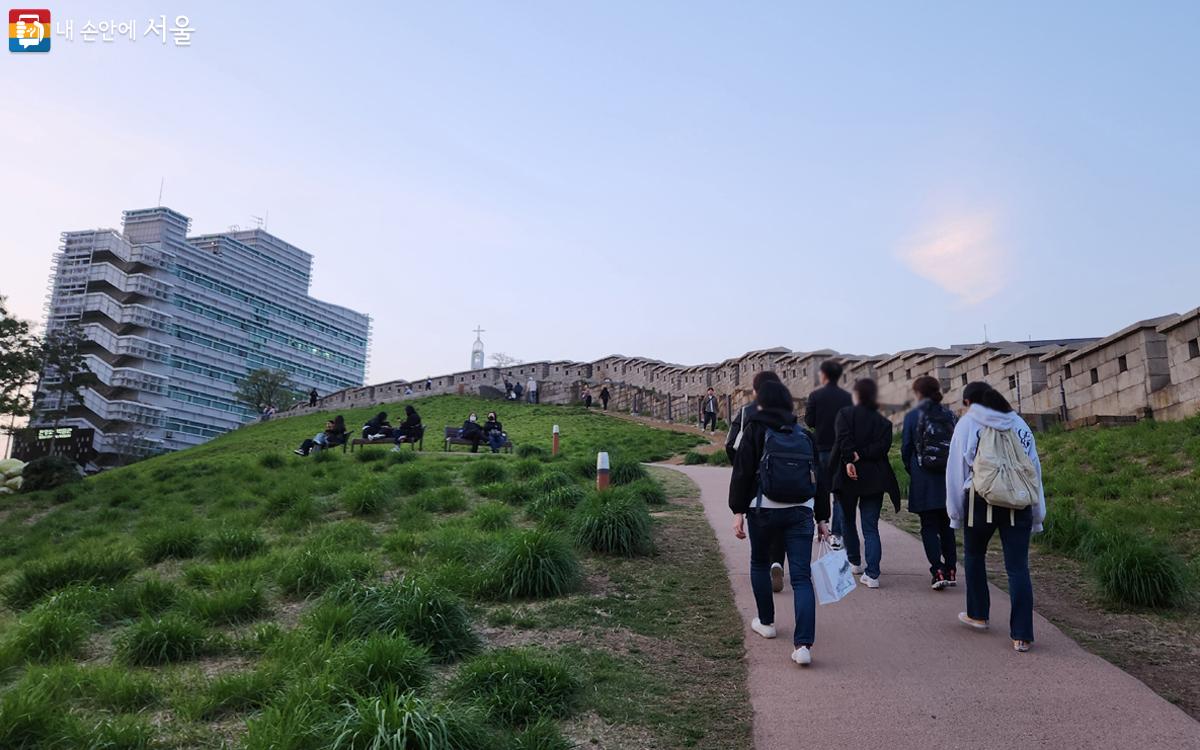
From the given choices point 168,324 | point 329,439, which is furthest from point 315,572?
point 168,324

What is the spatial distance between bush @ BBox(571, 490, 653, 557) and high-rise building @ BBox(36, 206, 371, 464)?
8379cm

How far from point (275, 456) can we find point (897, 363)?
13.2 meters

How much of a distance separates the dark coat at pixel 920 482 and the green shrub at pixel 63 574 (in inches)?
271

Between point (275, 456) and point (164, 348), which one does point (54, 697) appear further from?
point (164, 348)

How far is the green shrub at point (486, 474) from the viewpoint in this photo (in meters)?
11.8

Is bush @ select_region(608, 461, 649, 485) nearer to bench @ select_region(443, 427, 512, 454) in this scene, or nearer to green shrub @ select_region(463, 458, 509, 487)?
green shrub @ select_region(463, 458, 509, 487)

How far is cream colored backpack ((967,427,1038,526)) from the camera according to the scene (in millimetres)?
4742

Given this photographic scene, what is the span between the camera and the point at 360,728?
10.6 feet

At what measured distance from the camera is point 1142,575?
18.5ft

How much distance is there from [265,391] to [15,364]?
53.5m

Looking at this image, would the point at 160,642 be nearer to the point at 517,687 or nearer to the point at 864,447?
the point at 517,687

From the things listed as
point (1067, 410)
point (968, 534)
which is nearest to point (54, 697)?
point (968, 534)

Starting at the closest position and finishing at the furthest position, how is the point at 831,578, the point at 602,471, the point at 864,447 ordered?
the point at 831,578 < the point at 864,447 < the point at 602,471

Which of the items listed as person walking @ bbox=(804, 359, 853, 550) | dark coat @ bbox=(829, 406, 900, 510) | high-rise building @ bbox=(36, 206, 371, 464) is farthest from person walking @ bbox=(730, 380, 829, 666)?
high-rise building @ bbox=(36, 206, 371, 464)
